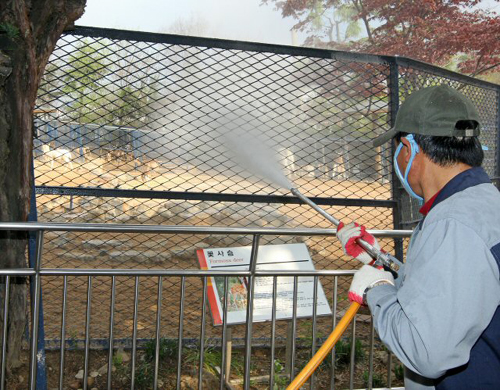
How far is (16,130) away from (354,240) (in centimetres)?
271

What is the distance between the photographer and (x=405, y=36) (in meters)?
14.0

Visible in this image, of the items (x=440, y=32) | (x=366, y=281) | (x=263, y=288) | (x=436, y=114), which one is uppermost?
(x=440, y=32)

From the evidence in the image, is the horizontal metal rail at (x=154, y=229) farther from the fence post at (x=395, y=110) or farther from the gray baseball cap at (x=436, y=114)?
the fence post at (x=395, y=110)

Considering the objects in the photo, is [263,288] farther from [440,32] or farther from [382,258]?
[440,32]

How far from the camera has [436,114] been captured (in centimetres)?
220

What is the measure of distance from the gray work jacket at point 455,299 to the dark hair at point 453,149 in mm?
143

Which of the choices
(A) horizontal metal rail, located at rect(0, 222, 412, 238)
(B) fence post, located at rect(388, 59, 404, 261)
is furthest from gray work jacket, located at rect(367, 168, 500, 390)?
(B) fence post, located at rect(388, 59, 404, 261)

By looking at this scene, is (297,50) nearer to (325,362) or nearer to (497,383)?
(325,362)

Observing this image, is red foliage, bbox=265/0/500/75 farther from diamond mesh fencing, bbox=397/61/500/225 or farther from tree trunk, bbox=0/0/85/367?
tree trunk, bbox=0/0/85/367

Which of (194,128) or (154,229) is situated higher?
(194,128)

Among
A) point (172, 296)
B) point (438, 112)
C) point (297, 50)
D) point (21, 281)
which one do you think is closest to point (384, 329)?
point (438, 112)

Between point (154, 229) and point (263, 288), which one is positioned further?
point (263, 288)

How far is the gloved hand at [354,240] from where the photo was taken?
288 centimetres

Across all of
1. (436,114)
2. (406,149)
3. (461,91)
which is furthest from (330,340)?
(461,91)
